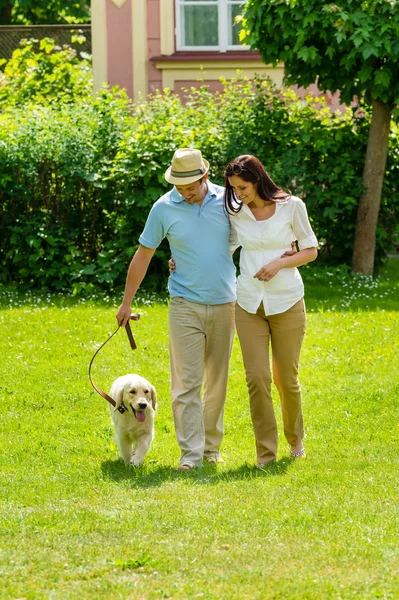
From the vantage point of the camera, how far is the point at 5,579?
15.2 ft

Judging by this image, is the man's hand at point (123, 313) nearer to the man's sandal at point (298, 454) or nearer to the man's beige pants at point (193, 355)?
the man's beige pants at point (193, 355)

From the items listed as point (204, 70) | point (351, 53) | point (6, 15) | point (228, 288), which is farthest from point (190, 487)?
point (6, 15)

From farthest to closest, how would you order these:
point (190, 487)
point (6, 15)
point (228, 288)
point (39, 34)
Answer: point (6, 15)
point (39, 34)
point (228, 288)
point (190, 487)

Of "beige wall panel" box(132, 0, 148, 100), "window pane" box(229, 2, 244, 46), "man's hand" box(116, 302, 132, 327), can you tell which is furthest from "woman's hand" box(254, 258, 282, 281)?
"window pane" box(229, 2, 244, 46)

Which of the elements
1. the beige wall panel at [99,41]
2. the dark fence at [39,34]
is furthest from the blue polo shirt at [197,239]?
the dark fence at [39,34]

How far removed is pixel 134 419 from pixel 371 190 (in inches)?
294

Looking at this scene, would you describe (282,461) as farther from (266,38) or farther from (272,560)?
(266,38)

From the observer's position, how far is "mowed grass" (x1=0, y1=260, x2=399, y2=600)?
4637mm

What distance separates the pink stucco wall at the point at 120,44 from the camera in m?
17.5

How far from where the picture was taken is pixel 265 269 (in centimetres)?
630

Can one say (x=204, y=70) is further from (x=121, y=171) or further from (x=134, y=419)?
(x=134, y=419)

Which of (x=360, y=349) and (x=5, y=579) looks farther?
(x=360, y=349)

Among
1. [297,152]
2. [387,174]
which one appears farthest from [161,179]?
[387,174]

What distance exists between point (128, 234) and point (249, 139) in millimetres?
2001
